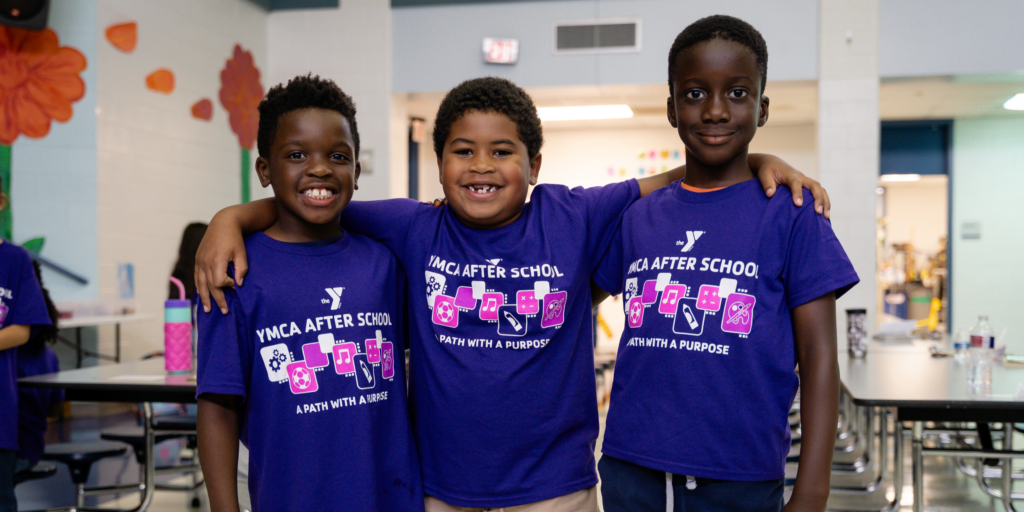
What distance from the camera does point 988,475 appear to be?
3.42 meters

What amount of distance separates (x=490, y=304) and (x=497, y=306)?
1 centimetres

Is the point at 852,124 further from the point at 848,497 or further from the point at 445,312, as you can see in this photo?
the point at 445,312

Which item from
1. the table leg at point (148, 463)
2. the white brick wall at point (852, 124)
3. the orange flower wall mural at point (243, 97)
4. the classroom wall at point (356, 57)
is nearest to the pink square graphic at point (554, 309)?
the table leg at point (148, 463)

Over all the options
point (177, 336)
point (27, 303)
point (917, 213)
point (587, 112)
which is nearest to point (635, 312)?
point (177, 336)

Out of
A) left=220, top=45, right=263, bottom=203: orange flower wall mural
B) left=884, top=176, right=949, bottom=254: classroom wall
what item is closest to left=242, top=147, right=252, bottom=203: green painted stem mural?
left=220, top=45, right=263, bottom=203: orange flower wall mural

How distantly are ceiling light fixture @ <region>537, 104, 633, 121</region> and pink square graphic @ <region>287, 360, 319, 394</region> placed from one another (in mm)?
5796

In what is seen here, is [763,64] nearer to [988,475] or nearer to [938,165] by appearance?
Answer: [988,475]

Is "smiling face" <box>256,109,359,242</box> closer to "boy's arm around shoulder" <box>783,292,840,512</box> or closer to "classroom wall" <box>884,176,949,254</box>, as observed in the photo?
"boy's arm around shoulder" <box>783,292,840,512</box>

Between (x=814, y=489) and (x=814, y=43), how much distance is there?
5.37 meters

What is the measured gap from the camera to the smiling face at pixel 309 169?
4.37ft

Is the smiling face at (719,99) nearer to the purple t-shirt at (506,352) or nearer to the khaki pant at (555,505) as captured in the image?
the purple t-shirt at (506,352)

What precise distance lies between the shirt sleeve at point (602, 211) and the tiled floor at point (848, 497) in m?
2.40

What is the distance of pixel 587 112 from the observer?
7145 millimetres

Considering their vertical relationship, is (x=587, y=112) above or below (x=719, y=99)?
above
